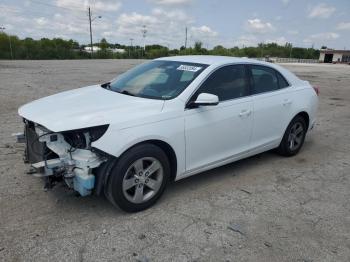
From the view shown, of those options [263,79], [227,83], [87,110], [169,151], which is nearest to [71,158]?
[87,110]

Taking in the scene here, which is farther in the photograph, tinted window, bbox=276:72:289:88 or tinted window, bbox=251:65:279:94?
tinted window, bbox=276:72:289:88

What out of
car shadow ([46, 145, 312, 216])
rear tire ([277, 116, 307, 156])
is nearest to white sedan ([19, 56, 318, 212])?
rear tire ([277, 116, 307, 156])

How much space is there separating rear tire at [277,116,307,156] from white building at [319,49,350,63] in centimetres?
8563

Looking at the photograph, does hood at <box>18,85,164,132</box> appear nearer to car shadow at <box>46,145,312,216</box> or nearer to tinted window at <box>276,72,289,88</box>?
car shadow at <box>46,145,312,216</box>

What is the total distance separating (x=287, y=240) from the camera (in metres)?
3.28

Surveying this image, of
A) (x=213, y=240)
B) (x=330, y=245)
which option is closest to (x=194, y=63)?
(x=213, y=240)

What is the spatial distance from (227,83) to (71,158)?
2135 mm

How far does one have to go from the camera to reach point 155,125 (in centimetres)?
353

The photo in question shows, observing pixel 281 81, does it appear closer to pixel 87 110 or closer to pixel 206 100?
pixel 206 100

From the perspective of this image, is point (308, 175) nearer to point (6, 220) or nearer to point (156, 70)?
point (156, 70)

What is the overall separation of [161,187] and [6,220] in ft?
5.13

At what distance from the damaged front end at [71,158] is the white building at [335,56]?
3504 inches

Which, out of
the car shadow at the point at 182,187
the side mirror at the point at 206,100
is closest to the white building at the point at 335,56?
the car shadow at the point at 182,187

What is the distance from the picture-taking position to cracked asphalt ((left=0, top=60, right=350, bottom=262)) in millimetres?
3039
